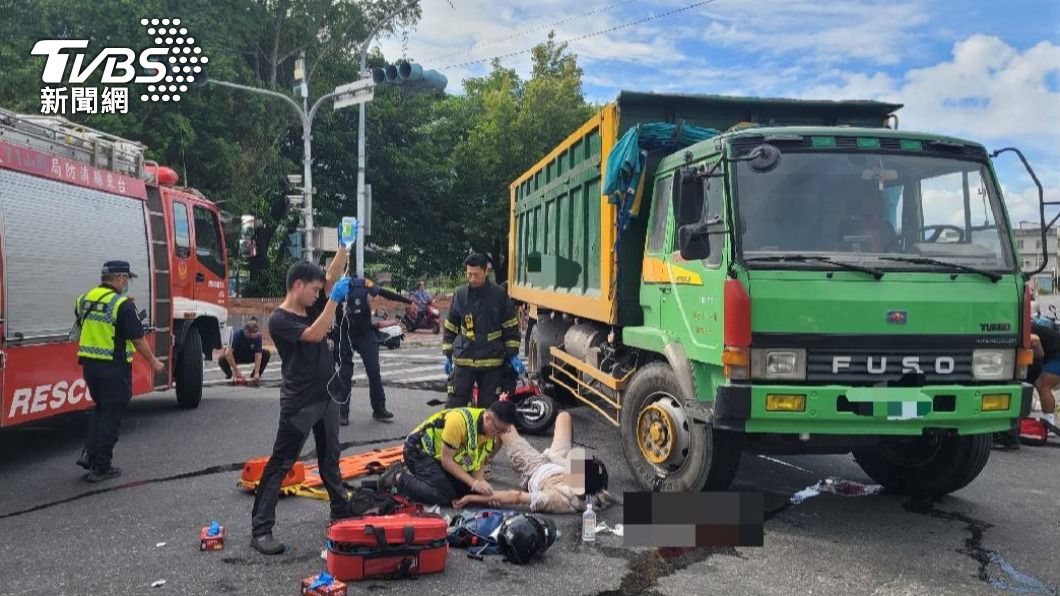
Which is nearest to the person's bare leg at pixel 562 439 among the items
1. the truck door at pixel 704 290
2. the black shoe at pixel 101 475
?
the truck door at pixel 704 290

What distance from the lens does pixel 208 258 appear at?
1031 cm

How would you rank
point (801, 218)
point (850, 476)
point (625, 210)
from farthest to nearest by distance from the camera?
point (850, 476) < point (625, 210) < point (801, 218)

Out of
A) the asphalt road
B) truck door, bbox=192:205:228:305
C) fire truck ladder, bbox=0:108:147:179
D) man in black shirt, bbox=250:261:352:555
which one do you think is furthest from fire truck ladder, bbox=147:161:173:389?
man in black shirt, bbox=250:261:352:555

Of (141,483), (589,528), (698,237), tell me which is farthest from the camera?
(141,483)

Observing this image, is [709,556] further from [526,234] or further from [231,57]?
[231,57]

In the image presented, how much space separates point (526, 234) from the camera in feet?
36.4

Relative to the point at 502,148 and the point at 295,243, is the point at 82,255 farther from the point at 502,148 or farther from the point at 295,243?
the point at 502,148

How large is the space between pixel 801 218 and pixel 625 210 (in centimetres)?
154

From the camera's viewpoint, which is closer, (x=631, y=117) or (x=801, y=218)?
(x=801, y=218)

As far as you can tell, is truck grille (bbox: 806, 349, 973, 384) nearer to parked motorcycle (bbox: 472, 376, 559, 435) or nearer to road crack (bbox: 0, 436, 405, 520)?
parked motorcycle (bbox: 472, 376, 559, 435)

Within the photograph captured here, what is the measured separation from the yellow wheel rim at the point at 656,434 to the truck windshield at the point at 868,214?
1.26m

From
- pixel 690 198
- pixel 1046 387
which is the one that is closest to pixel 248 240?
pixel 690 198

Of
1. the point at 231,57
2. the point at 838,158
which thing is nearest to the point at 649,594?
the point at 838,158

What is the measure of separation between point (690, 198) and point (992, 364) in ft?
6.66
